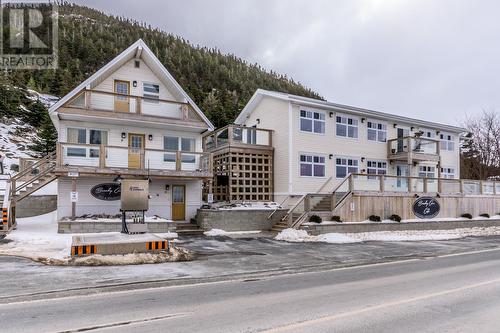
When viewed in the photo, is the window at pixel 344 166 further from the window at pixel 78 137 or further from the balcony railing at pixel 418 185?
the window at pixel 78 137

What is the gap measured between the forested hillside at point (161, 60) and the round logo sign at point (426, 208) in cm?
2617

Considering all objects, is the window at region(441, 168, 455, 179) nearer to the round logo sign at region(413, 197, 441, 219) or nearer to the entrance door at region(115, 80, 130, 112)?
the round logo sign at region(413, 197, 441, 219)

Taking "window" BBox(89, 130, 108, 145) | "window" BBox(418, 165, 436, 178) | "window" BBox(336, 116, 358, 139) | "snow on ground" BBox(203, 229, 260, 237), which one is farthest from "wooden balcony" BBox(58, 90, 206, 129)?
"window" BBox(418, 165, 436, 178)

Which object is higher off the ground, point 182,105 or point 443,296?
point 182,105

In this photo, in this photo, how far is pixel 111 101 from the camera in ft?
64.2

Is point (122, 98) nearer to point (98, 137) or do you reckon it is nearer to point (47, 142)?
point (98, 137)

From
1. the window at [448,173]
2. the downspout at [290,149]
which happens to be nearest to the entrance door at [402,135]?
the window at [448,173]

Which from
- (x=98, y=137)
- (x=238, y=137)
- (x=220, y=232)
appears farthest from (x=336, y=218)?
(x=98, y=137)

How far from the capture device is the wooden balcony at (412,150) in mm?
26672

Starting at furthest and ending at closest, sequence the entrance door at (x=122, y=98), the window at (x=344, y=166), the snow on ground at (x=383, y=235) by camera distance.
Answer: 1. the window at (x=344, y=166)
2. the entrance door at (x=122, y=98)
3. the snow on ground at (x=383, y=235)

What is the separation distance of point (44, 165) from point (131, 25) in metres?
91.5

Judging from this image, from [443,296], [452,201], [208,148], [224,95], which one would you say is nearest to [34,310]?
[443,296]

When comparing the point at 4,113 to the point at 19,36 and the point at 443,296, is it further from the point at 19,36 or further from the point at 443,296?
the point at 443,296

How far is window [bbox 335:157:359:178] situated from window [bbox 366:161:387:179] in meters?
1.06
